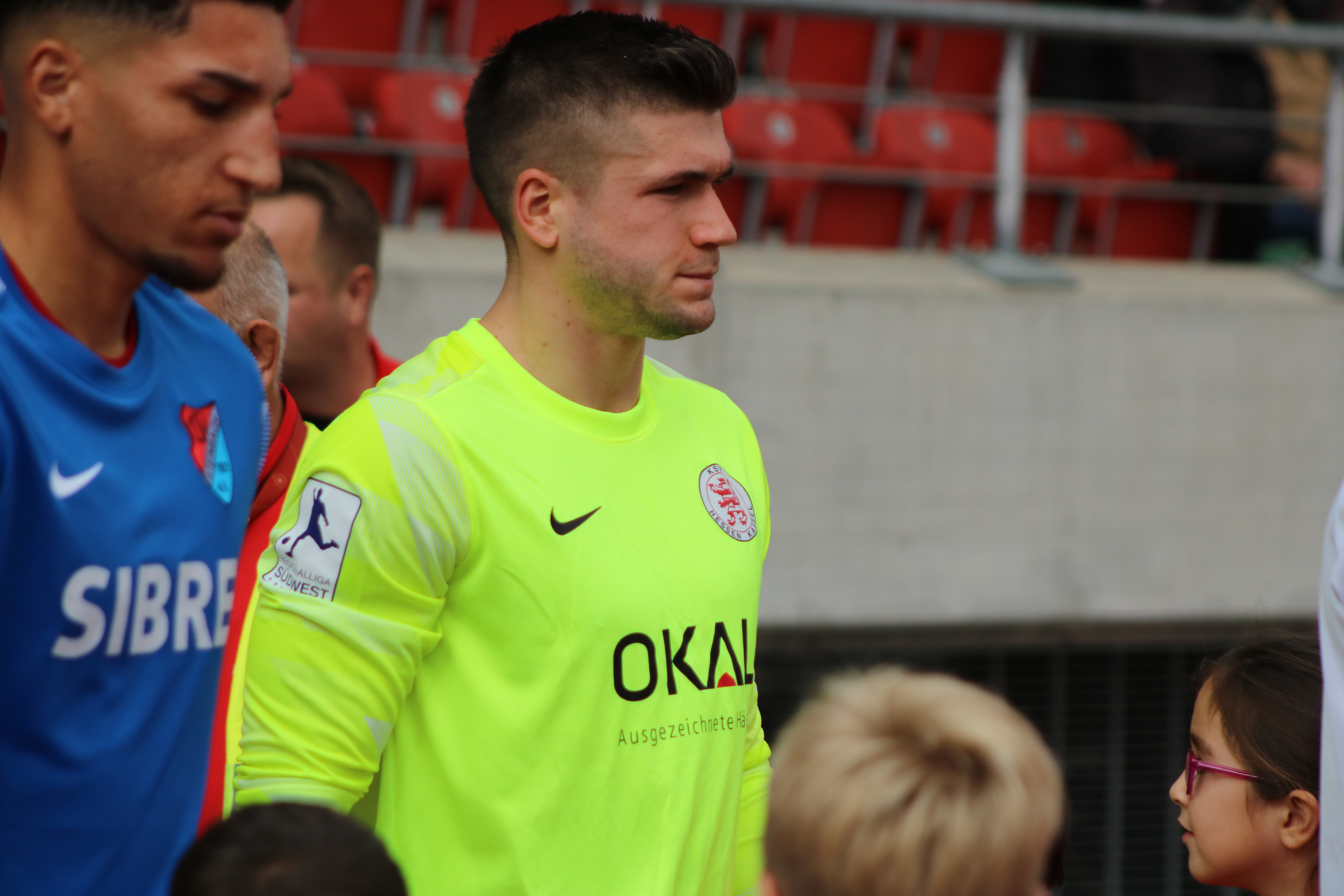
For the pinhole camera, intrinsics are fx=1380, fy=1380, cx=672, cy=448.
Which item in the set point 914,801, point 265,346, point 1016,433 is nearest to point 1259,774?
point 914,801

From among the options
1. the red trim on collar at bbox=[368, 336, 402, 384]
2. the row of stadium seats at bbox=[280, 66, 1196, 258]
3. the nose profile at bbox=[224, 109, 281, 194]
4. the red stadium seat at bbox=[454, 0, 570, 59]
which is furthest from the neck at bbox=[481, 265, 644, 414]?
the red stadium seat at bbox=[454, 0, 570, 59]

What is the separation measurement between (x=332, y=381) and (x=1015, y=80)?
2984 millimetres

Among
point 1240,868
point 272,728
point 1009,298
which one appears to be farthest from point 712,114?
point 1009,298

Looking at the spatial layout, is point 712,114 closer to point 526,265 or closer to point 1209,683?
point 526,265

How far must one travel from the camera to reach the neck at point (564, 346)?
177cm

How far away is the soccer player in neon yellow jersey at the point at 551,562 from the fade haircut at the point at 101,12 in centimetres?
53

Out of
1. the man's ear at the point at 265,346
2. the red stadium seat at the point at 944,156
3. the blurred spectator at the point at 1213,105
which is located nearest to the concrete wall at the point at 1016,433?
the red stadium seat at the point at 944,156

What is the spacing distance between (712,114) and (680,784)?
0.85 meters

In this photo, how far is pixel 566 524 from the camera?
64.9 inches

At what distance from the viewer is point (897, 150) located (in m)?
5.32

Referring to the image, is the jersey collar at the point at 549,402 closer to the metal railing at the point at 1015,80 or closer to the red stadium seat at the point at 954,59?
the metal railing at the point at 1015,80

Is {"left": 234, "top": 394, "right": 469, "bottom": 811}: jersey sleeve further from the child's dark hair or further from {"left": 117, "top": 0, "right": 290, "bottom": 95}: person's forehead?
the child's dark hair

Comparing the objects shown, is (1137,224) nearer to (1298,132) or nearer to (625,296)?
(1298,132)

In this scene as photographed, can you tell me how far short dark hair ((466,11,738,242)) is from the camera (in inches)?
69.5
